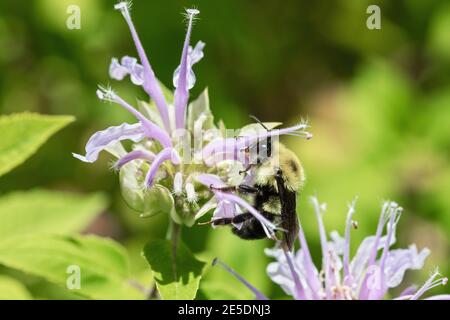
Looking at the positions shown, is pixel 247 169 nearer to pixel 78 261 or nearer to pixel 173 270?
pixel 173 270

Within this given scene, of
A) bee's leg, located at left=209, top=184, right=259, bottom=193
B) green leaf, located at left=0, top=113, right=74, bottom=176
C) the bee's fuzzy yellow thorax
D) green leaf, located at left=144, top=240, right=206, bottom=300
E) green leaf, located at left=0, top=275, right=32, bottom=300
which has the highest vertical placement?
green leaf, located at left=0, top=113, right=74, bottom=176

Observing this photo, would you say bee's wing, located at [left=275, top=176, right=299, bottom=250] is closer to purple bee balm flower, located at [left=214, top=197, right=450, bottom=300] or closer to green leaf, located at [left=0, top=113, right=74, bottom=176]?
purple bee balm flower, located at [left=214, top=197, right=450, bottom=300]

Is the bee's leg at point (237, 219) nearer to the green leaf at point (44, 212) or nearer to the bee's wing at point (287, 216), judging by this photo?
the bee's wing at point (287, 216)

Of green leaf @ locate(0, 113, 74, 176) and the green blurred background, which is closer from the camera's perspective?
green leaf @ locate(0, 113, 74, 176)

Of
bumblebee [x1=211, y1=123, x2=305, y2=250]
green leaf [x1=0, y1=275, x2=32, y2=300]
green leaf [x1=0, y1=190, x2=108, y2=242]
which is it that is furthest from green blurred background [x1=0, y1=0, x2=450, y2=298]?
bumblebee [x1=211, y1=123, x2=305, y2=250]

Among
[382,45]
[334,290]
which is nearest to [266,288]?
[334,290]

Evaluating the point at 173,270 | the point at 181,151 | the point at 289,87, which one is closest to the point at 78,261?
the point at 173,270

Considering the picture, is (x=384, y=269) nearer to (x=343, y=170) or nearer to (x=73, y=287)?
(x=73, y=287)
